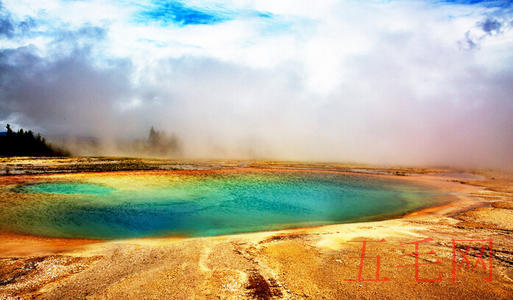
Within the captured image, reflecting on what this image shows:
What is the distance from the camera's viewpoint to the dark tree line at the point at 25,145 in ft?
218

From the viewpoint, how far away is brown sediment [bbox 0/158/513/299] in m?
5.57

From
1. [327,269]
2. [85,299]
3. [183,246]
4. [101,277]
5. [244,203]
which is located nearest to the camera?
[85,299]

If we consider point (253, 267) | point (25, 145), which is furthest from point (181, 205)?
point (25, 145)

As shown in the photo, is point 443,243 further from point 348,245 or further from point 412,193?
point 412,193

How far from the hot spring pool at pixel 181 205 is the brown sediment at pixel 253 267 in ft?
6.60

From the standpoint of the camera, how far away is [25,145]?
71.0 m

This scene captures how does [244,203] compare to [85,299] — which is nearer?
[85,299]

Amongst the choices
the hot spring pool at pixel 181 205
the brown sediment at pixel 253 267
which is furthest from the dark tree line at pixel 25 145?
the brown sediment at pixel 253 267

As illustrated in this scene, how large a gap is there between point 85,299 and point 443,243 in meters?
9.90

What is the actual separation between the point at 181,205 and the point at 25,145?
79.6 meters

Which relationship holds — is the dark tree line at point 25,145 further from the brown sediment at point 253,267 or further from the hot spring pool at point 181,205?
the brown sediment at point 253,267

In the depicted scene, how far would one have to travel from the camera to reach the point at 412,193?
21922 mm

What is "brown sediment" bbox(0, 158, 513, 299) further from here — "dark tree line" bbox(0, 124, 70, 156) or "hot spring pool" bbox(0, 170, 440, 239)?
"dark tree line" bbox(0, 124, 70, 156)

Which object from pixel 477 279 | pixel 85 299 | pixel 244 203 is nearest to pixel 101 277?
pixel 85 299
